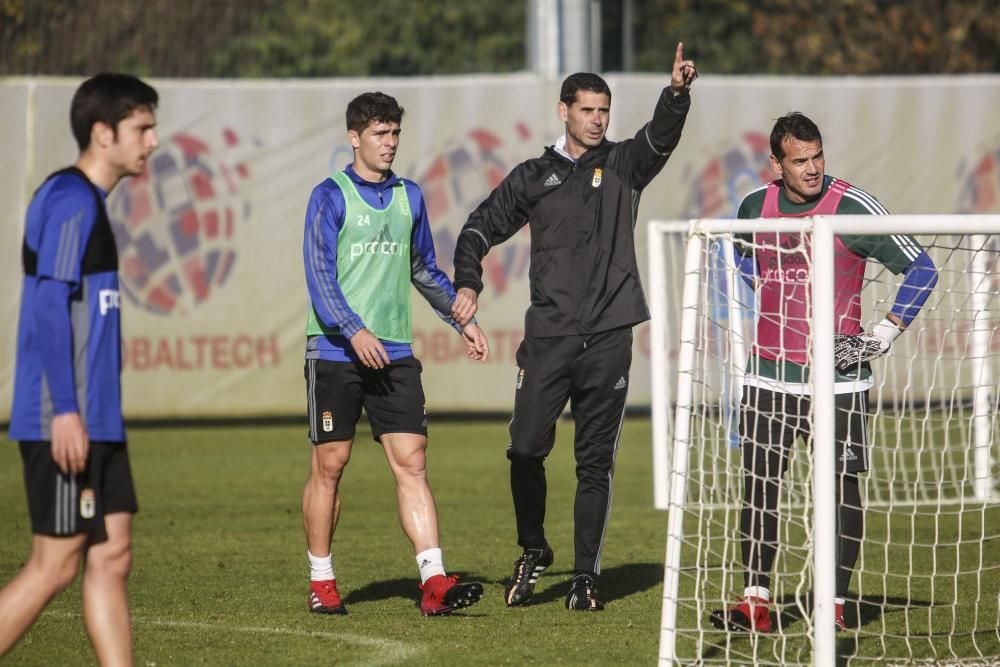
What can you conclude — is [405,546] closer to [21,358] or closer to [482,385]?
[21,358]

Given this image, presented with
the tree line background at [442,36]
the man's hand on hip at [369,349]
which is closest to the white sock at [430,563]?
the man's hand on hip at [369,349]

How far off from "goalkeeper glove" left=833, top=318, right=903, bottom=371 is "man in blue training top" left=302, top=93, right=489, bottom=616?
1543 mm

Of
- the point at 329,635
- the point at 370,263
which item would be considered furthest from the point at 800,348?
the point at 329,635

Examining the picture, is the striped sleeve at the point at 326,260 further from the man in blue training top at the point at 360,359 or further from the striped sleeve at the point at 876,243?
the striped sleeve at the point at 876,243

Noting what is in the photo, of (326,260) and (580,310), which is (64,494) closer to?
(326,260)

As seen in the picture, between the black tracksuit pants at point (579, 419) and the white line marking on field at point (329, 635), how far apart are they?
1.04 metres

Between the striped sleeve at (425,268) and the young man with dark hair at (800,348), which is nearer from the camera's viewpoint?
the young man with dark hair at (800,348)

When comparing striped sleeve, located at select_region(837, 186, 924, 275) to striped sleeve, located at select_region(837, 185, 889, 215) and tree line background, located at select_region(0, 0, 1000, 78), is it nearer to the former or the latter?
striped sleeve, located at select_region(837, 185, 889, 215)

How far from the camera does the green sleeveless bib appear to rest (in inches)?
255

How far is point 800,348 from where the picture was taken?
19.9 ft

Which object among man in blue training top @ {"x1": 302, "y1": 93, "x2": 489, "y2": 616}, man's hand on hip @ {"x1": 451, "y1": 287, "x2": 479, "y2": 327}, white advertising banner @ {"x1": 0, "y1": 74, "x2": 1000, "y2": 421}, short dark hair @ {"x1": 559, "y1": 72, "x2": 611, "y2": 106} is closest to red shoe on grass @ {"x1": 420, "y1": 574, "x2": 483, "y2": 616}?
man in blue training top @ {"x1": 302, "y1": 93, "x2": 489, "y2": 616}

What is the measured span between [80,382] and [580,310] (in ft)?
8.79

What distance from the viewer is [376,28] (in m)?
21.9

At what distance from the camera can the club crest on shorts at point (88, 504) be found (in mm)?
4543
